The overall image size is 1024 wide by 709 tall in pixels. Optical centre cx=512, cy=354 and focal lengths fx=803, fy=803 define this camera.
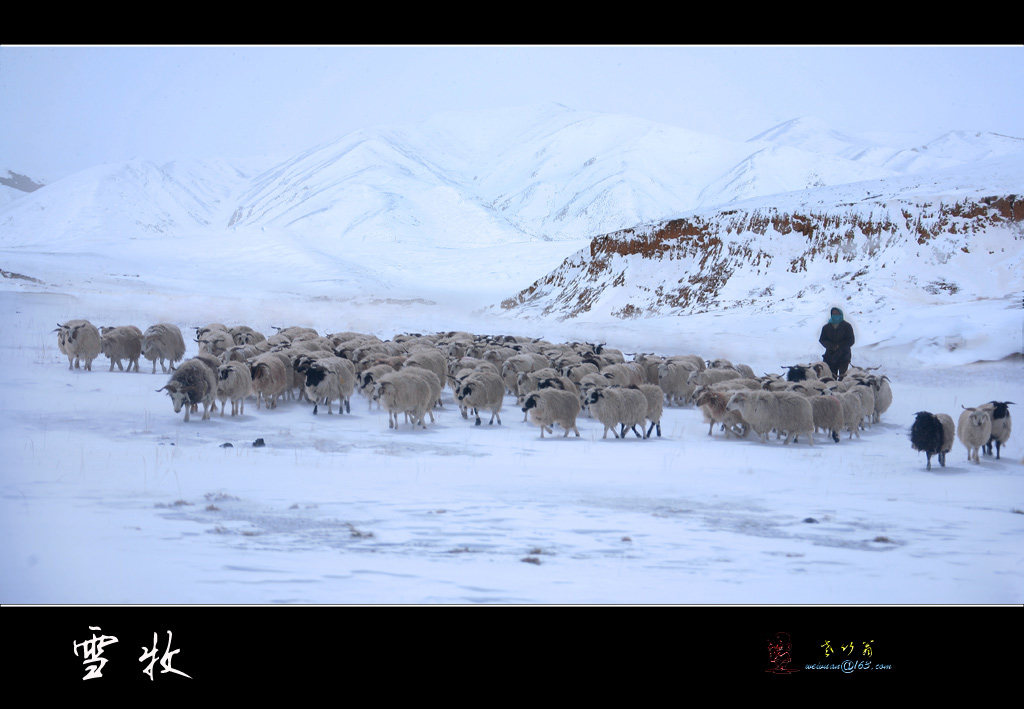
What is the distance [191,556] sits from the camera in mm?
5613

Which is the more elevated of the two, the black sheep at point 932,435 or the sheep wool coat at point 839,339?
the sheep wool coat at point 839,339

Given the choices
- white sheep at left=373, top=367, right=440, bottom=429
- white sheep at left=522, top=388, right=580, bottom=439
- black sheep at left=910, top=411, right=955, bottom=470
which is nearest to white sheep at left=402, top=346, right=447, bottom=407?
white sheep at left=373, top=367, right=440, bottom=429

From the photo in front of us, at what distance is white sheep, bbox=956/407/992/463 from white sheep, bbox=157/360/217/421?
871cm

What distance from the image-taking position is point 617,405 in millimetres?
10125

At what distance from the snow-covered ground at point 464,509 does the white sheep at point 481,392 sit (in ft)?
1.26

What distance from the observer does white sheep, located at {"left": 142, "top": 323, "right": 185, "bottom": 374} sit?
42.6 ft

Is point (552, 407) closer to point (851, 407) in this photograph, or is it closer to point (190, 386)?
point (851, 407)

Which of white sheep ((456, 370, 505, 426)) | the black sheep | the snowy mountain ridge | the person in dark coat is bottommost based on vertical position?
the black sheep

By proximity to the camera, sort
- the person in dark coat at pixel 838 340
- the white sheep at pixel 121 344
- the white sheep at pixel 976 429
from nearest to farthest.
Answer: the white sheep at pixel 976 429 < the person in dark coat at pixel 838 340 < the white sheep at pixel 121 344

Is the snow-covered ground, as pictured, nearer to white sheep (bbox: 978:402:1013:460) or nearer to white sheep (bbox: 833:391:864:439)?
white sheep (bbox: 978:402:1013:460)

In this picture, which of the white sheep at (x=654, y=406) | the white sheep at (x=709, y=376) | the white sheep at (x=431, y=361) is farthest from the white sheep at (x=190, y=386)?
the white sheep at (x=709, y=376)

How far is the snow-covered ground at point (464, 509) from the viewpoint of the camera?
5.50m

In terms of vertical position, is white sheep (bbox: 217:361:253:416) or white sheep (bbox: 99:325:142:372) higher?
white sheep (bbox: 99:325:142:372)

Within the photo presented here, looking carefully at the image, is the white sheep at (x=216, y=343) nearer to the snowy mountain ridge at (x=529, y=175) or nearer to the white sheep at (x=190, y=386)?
the white sheep at (x=190, y=386)
